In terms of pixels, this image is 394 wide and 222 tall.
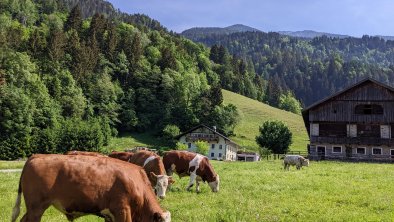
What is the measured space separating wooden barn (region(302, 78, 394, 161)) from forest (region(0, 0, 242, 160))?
157ft

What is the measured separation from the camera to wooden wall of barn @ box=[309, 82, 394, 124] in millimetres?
57844

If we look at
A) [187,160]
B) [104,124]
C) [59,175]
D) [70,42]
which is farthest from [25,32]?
[59,175]

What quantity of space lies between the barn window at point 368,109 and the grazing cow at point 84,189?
56.5 m

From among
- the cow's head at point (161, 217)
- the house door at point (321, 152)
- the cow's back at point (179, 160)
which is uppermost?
the cow's back at point (179, 160)

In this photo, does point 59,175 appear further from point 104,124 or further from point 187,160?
point 104,124

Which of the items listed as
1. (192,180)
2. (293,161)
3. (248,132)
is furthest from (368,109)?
(248,132)

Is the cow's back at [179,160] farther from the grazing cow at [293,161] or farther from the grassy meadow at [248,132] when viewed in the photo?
the grassy meadow at [248,132]

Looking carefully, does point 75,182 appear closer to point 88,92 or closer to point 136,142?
point 136,142

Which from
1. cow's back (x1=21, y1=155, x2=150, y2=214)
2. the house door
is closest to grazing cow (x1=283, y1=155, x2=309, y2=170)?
the house door

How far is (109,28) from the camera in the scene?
150 m

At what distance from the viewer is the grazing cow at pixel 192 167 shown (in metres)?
18.0

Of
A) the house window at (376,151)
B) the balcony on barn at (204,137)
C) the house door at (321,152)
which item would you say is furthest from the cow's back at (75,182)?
the balcony on barn at (204,137)

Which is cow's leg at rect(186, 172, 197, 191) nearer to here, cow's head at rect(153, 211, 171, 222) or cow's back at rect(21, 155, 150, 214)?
cow's head at rect(153, 211, 171, 222)

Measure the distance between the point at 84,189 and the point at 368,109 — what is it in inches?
2306
